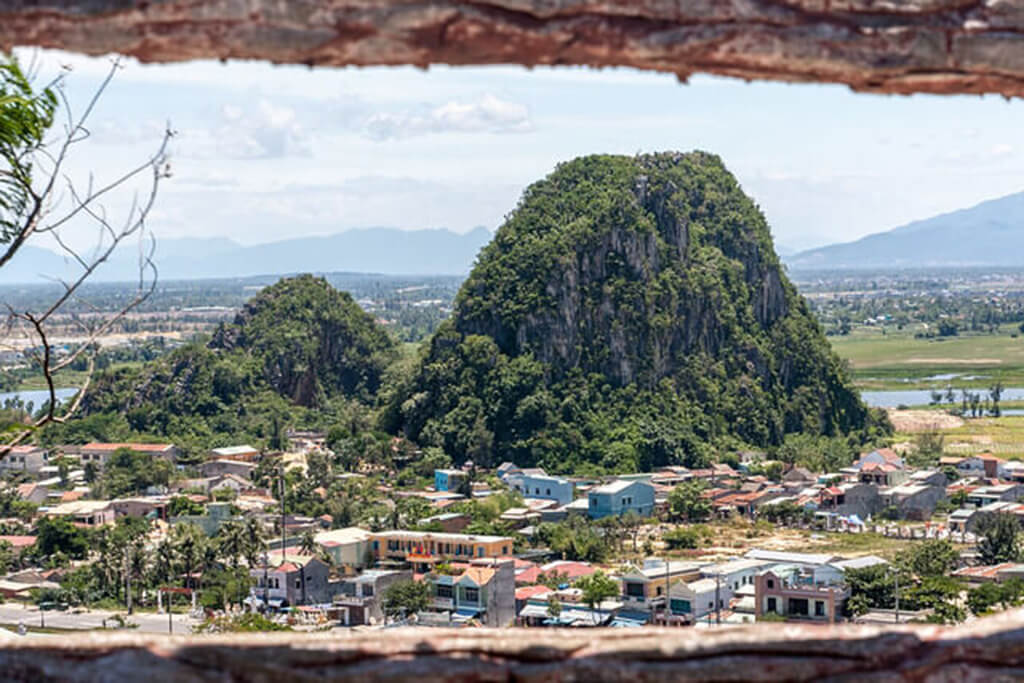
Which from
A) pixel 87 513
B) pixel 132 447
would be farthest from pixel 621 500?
pixel 132 447

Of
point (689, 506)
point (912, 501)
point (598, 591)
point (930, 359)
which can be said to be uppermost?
point (598, 591)

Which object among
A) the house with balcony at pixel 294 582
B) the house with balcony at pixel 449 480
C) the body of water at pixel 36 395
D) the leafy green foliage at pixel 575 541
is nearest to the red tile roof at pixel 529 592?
the house with balcony at pixel 294 582

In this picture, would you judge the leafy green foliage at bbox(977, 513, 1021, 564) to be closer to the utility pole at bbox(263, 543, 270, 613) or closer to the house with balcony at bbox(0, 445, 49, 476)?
the utility pole at bbox(263, 543, 270, 613)

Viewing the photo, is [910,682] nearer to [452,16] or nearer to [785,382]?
[452,16]

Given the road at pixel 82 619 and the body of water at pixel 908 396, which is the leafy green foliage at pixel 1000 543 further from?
the body of water at pixel 908 396

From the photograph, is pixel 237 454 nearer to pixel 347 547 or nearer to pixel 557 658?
pixel 347 547

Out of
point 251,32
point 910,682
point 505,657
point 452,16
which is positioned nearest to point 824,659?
point 910,682
